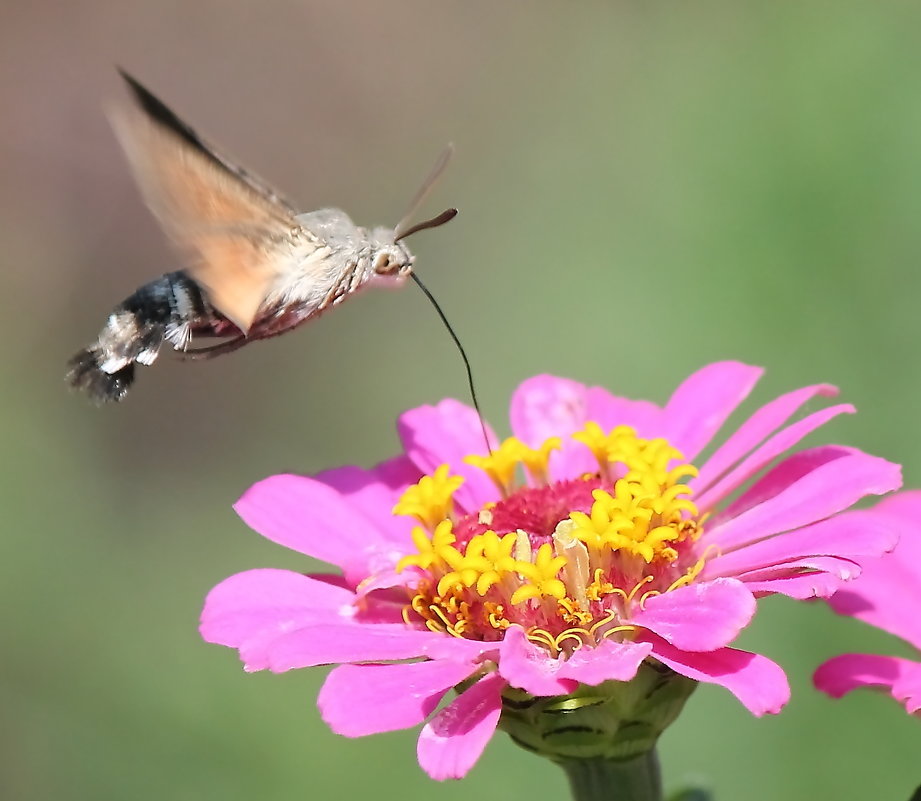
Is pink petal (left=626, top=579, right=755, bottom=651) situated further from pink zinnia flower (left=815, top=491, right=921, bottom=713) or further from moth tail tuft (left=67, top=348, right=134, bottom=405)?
moth tail tuft (left=67, top=348, right=134, bottom=405)

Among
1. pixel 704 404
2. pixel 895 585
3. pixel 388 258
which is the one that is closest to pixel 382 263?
pixel 388 258

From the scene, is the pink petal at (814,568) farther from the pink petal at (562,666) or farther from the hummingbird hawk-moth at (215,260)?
the hummingbird hawk-moth at (215,260)

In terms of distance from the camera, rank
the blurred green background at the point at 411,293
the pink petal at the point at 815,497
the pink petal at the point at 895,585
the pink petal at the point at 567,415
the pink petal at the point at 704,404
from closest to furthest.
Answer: the pink petal at the point at 815,497, the pink petal at the point at 895,585, the pink petal at the point at 704,404, the pink petal at the point at 567,415, the blurred green background at the point at 411,293

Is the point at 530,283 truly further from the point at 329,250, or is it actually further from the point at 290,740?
the point at 329,250

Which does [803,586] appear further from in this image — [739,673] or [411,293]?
[411,293]

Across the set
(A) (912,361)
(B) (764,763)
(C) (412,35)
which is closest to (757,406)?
(A) (912,361)

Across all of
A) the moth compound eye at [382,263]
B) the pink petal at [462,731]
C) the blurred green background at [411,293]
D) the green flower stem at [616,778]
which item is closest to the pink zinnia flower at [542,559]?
the pink petal at [462,731]
